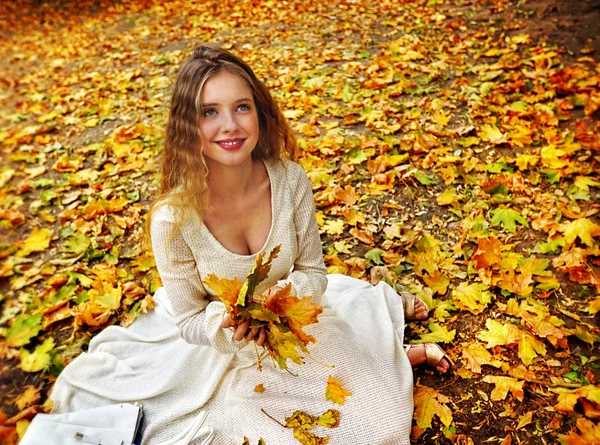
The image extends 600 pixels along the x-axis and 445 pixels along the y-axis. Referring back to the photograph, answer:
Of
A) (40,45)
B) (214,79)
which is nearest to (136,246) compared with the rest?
(214,79)

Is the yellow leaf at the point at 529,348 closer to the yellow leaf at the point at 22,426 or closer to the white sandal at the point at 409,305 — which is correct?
the white sandal at the point at 409,305

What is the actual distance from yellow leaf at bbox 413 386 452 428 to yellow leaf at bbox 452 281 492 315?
55 centimetres

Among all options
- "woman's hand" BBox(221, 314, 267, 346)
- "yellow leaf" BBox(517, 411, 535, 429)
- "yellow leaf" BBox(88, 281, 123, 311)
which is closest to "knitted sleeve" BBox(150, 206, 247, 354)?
"woman's hand" BBox(221, 314, 267, 346)

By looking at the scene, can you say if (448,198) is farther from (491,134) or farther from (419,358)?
(419,358)

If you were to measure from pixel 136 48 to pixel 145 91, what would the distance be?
1.97m

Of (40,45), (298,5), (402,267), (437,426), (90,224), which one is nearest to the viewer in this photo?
(437,426)

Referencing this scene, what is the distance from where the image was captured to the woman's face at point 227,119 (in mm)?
1810

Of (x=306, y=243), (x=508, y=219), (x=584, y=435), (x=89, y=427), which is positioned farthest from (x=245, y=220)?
(x=508, y=219)

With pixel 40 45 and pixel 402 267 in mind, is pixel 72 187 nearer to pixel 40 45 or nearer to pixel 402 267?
pixel 402 267

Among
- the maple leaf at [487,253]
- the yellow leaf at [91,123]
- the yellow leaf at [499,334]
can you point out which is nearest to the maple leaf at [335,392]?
the yellow leaf at [499,334]

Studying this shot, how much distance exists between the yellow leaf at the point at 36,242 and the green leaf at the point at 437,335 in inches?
113

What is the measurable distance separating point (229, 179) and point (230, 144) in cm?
23

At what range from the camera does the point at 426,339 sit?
7.84 feet

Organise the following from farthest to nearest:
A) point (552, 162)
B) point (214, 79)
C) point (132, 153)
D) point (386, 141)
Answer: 1. point (132, 153)
2. point (386, 141)
3. point (552, 162)
4. point (214, 79)
